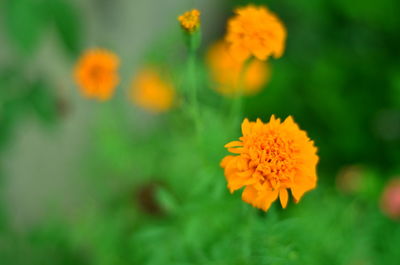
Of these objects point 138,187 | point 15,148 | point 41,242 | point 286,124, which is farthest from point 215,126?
point 15,148

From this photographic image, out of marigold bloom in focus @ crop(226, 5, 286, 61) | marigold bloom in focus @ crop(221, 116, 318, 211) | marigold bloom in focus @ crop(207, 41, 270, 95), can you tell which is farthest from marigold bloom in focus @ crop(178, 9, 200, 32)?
marigold bloom in focus @ crop(207, 41, 270, 95)

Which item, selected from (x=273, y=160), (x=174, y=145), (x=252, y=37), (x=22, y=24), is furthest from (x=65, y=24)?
(x=273, y=160)

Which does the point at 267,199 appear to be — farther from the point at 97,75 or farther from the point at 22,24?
the point at 22,24

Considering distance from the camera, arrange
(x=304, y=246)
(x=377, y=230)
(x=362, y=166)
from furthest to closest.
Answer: (x=362, y=166) < (x=377, y=230) < (x=304, y=246)

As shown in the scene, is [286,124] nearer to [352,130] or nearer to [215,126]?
[215,126]

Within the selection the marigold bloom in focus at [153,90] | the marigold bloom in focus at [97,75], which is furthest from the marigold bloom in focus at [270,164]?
the marigold bloom in focus at [153,90]

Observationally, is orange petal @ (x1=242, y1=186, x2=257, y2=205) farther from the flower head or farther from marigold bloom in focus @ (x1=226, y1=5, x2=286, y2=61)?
the flower head

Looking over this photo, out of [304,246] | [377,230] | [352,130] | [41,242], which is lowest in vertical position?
[304,246]
